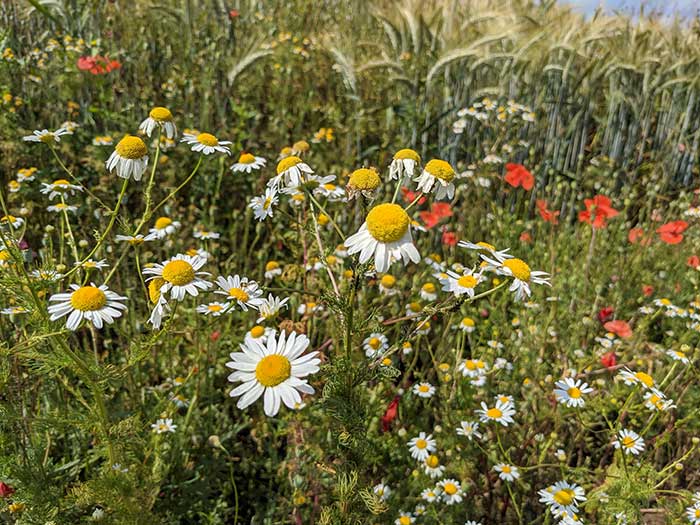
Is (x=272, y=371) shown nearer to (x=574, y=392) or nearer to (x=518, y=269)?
(x=518, y=269)

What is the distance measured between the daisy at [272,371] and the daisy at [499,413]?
931 mm

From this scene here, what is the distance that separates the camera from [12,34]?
3410mm

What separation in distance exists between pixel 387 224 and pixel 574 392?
1.15 m

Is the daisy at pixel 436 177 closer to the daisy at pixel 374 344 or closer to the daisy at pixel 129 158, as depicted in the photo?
the daisy at pixel 129 158

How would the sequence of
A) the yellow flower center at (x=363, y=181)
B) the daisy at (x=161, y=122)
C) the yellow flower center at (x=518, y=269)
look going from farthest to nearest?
the daisy at (x=161, y=122)
the yellow flower center at (x=518, y=269)
the yellow flower center at (x=363, y=181)

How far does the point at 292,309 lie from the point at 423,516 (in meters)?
0.91

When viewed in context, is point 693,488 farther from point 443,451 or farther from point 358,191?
point 358,191

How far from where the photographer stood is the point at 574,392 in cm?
177

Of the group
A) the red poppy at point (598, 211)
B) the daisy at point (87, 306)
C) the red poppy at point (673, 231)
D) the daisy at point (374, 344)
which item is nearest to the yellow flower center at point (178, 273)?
the daisy at point (87, 306)

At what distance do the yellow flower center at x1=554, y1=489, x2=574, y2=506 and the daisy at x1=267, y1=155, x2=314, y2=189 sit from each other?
3.97ft

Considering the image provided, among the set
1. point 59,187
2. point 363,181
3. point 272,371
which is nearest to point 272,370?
point 272,371

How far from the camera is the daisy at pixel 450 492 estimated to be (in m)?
1.65

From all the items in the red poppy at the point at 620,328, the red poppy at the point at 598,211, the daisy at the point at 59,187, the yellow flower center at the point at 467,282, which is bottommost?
the red poppy at the point at 620,328

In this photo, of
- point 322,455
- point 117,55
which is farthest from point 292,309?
point 117,55
